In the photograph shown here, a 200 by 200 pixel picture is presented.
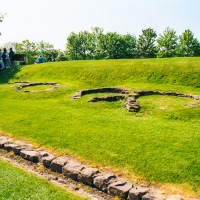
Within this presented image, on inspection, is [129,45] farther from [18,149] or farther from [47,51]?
[18,149]

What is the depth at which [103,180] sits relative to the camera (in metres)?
5.57

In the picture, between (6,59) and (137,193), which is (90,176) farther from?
(6,59)

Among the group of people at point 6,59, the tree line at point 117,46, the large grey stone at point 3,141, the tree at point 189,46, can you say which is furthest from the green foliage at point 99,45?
the large grey stone at point 3,141

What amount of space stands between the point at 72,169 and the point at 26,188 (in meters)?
1.12

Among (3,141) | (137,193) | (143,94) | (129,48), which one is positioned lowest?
(137,193)

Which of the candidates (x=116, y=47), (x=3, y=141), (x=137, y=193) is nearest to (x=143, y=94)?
(x=3, y=141)

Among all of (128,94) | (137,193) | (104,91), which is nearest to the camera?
(137,193)

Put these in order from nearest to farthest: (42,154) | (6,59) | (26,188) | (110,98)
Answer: (26,188), (42,154), (110,98), (6,59)

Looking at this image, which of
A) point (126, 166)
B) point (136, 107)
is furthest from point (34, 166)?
point (136, 107)

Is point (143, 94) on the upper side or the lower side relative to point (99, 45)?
lower

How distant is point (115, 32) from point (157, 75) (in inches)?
2416

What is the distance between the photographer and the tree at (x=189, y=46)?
6181 centimetres

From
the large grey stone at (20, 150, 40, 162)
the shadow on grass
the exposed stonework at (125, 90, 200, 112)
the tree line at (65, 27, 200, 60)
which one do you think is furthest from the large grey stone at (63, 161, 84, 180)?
the tree line at (65, 27, 200, 60)

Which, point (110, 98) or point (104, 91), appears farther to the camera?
point (104, 91)
